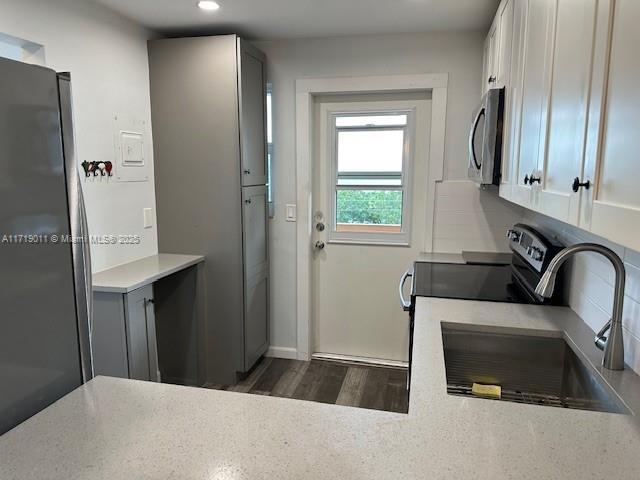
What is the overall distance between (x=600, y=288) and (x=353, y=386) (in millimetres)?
1954

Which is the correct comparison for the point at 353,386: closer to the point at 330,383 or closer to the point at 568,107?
the point at 330,383

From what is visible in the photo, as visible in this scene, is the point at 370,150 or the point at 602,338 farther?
the point at 370,150

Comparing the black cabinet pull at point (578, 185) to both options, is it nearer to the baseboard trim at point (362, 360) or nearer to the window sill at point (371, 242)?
the window sill at point (371, 242)

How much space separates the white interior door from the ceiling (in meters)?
0.49

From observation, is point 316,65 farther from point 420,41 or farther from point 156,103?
point 156,103

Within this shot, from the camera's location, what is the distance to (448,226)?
10.1 ft

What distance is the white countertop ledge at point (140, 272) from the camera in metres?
2.17

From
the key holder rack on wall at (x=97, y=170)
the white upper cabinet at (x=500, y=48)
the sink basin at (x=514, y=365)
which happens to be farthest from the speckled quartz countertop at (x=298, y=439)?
the key holder rack on wall at (x=97, y=170)

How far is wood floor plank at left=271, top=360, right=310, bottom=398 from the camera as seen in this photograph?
117 inches

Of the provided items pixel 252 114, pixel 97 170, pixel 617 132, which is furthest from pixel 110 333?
pixel 617 132

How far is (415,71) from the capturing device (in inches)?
117

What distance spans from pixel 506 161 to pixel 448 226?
1.16 metres

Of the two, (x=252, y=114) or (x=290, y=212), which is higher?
(x=252, y=114)

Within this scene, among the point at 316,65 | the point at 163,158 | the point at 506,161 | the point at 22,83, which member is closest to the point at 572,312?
the point at 506,161
